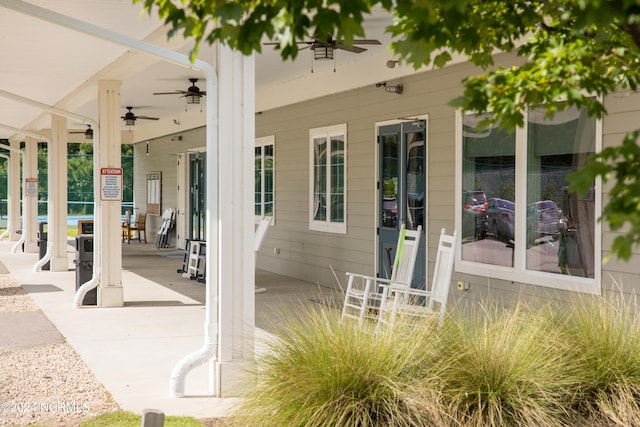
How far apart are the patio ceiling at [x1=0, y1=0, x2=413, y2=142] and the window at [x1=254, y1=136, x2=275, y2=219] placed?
0.58 meters

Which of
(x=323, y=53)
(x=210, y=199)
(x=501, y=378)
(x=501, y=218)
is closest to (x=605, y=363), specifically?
(x=501, y=378)

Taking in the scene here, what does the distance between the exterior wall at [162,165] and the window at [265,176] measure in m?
2.61

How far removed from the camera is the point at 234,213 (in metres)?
4.74

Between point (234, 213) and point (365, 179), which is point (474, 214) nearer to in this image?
point (365, 179)

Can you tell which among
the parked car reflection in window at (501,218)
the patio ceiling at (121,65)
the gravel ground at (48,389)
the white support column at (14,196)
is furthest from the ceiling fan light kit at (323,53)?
the white support column at (14,196)

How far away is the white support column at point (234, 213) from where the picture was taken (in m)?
4.72

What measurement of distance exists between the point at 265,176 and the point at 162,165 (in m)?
6.61

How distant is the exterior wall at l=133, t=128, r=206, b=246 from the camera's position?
1586 centimetres

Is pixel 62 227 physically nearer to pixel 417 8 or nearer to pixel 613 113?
pixel 613 113

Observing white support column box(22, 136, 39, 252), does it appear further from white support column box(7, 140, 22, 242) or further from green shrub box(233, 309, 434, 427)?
green shrub box(233, 309, 434, 427)

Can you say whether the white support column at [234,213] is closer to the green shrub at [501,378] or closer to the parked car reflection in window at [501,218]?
the green shrub at [501,378]

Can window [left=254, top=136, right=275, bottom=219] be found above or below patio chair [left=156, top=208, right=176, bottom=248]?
above

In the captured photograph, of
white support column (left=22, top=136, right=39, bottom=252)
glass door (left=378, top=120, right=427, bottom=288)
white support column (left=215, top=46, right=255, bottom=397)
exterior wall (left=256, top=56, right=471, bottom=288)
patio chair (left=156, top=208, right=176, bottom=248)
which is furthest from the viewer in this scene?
patio chair (left=156, top=208, right=176, bottom=248)

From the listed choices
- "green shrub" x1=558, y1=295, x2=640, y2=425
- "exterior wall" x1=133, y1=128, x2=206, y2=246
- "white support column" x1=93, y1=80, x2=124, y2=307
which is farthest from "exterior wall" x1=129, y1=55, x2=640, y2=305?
"exterior wall" x1=133, y1=128, x2=206, y2=246
